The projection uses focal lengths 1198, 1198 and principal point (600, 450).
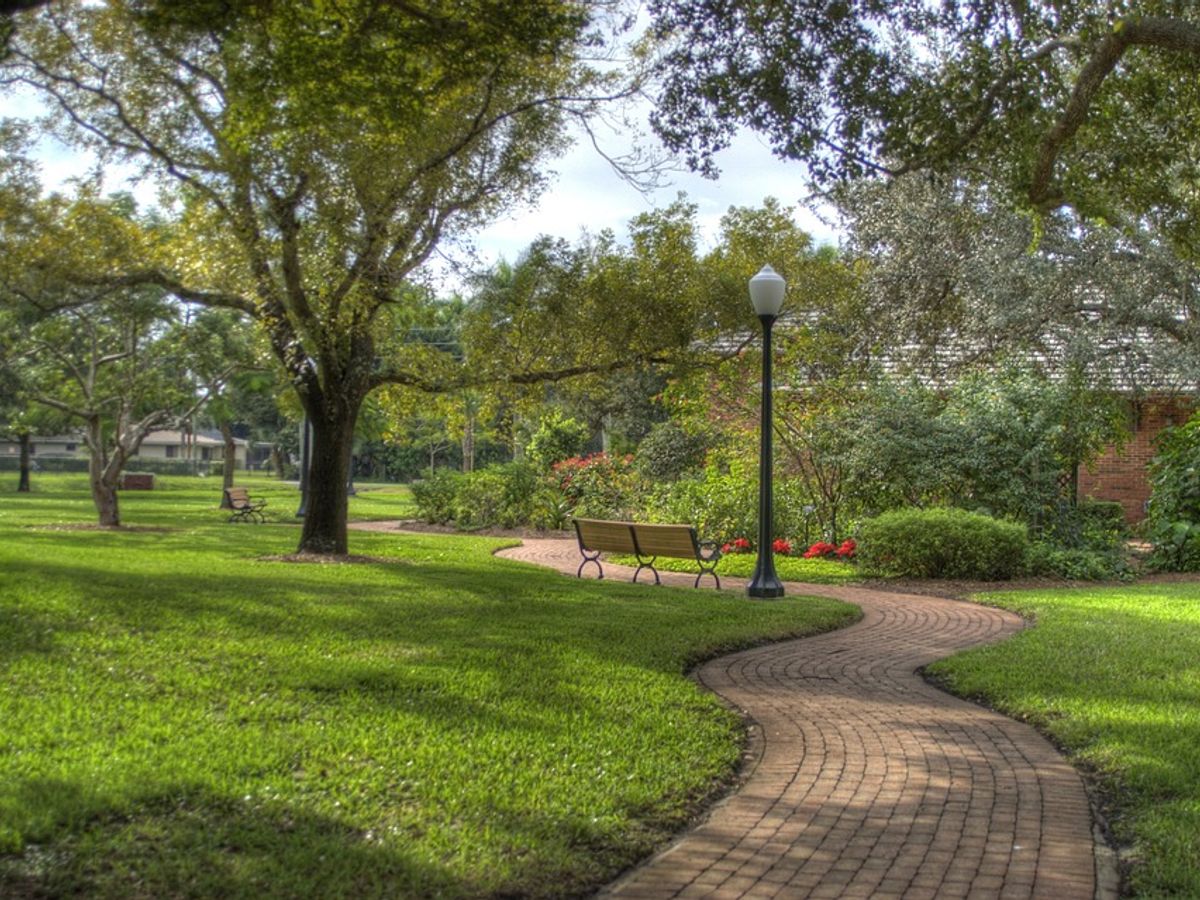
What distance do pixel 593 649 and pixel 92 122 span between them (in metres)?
10.8

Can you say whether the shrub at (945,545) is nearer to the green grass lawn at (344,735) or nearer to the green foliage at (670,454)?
the green grass lawn at (344,735)

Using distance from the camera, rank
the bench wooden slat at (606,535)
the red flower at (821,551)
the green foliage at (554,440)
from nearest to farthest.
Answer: the bench wooden slat at (606,535) < the red flower at (821,551) < the green foliage at (554,440)

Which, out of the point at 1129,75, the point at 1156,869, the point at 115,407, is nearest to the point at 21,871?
the point at 1156,869

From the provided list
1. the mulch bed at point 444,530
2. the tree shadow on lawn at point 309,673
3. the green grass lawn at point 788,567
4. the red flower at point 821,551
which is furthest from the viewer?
the mulch bed at point 444,530

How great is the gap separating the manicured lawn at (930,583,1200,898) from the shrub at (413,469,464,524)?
16930 mm

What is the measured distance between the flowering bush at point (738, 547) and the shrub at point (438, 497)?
9845 mm

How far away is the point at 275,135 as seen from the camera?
40.0 feet

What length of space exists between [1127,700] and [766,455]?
6604 mm

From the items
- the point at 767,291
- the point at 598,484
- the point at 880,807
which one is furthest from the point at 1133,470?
the point at 880,807

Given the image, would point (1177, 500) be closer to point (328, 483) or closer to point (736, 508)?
point (736, 508)

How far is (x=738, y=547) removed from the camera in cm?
1966

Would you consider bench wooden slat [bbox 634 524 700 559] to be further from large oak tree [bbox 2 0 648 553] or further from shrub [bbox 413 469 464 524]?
shrub [bbox 413 469 464 524]

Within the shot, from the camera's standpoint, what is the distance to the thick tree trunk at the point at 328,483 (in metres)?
16.8

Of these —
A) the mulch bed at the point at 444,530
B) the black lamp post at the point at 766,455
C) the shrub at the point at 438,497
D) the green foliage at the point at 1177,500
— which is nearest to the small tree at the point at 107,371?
the mulch bed at the point at 444,530
